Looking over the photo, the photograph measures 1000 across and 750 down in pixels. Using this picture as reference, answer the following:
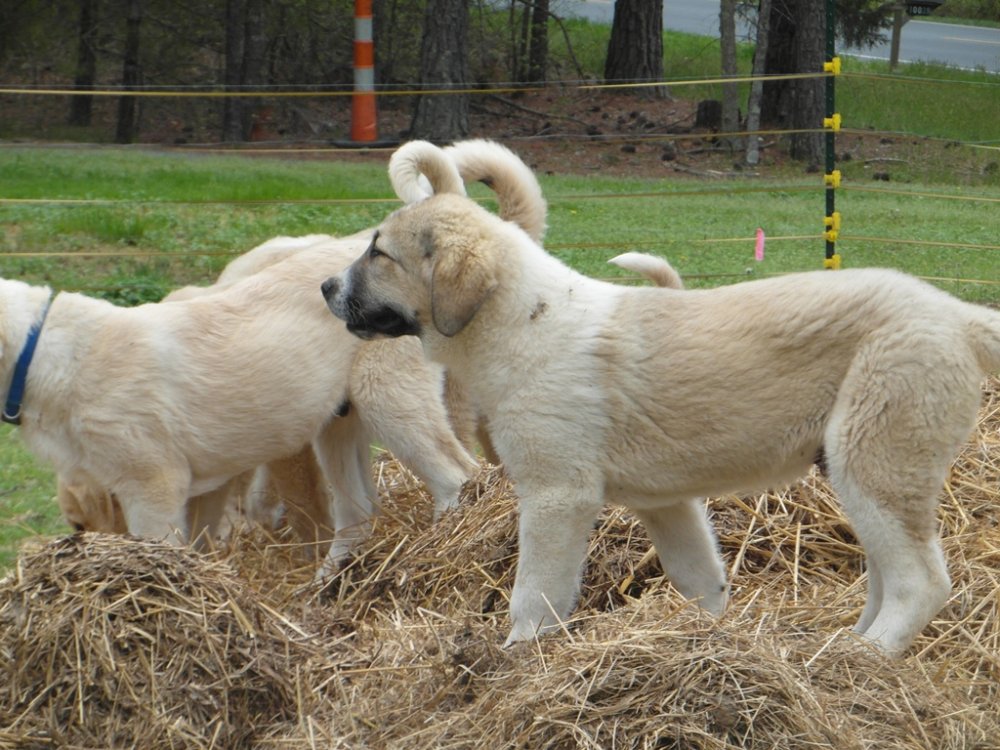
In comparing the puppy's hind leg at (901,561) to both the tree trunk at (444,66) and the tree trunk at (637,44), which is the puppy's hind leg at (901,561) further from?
the tree trunk at (637,44)

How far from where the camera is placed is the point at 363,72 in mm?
19625

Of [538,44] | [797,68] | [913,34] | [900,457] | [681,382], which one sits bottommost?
[900,457]

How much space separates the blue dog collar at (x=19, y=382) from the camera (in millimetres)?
5629

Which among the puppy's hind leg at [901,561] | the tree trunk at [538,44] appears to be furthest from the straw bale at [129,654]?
the tree trunk at [538,44]

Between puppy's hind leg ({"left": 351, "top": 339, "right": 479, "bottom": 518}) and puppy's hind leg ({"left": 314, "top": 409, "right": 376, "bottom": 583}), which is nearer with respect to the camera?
puppy's hind leg ({"left": 351, "top": 339, "right": 479, "bottom": 518})

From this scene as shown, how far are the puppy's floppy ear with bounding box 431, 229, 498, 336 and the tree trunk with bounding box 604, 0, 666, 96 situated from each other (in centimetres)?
1930

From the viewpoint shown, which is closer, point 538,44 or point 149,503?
point 149,503

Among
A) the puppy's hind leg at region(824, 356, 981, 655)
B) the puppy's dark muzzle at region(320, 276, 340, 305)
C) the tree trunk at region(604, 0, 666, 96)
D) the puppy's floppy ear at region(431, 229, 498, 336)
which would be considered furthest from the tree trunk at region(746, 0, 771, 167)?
the puppy's hind leg at region(824, 356, 981, 655)

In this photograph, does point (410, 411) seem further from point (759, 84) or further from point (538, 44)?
point (538, 44)

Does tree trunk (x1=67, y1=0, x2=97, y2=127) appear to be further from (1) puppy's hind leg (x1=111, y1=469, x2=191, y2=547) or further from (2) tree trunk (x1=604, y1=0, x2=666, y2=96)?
(1) puppy's hind leg (x1=111, y1=469, x2=191, y2=547)

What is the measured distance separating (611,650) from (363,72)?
16.4m

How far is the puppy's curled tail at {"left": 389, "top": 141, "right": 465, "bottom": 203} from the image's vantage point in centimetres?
543

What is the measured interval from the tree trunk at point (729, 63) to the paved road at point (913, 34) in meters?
8.06

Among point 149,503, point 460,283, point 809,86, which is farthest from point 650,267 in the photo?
point 809,86
